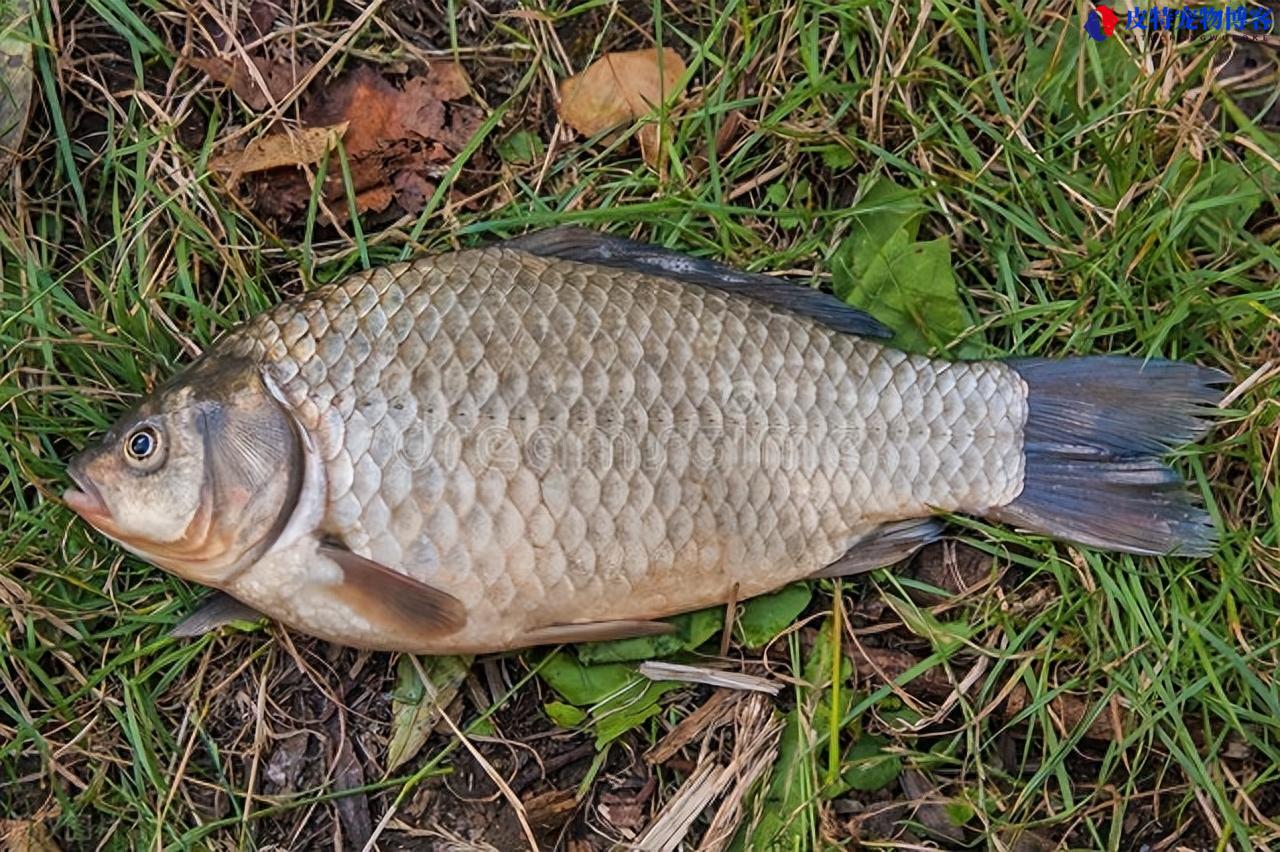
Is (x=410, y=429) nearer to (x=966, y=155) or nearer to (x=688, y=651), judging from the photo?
(x=688, y=651)

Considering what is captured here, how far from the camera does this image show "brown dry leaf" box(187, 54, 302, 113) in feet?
8.36

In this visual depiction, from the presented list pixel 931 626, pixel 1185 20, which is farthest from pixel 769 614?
pixel 1185 20

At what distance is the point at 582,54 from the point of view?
2.61m

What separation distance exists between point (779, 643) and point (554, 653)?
19.6 inches

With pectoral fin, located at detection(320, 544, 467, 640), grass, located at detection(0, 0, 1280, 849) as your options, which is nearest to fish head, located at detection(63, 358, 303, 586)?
pectoral fin, located at detection(320, 544, 467, 640)

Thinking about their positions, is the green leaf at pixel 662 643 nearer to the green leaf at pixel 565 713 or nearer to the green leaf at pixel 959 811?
the green leaf at pixel 565 713

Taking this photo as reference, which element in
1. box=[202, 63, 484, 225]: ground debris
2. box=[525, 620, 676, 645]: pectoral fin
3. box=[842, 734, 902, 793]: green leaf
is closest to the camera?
box=[525, 620, 676, 645]: pectoral fin

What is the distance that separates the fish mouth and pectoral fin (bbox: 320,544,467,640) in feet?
1.44

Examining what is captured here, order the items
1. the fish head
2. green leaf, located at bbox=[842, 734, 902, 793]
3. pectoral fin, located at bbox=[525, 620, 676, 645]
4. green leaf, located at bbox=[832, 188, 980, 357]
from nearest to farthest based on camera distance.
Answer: the fish head < pectoral fin, located at bbox=[525, 620, 676, 645] < green leaf, located at bbox=[842, 734, 902, 793] < green leaf, located at bbox=[832, 188, 980, 357]

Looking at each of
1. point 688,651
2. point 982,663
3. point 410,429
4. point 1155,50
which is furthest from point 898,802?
point 1155,50

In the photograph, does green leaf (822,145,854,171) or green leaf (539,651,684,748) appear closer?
green leaf (539,651,684,748)

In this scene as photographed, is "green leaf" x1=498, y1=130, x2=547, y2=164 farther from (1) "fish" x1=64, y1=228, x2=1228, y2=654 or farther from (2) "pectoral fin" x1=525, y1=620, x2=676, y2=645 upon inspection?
(2) "pectoral fin" x1=525, y1=620, x2=676, y2=645

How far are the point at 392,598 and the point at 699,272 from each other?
3.12ft

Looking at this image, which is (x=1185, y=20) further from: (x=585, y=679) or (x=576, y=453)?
(x=585, y=679)
